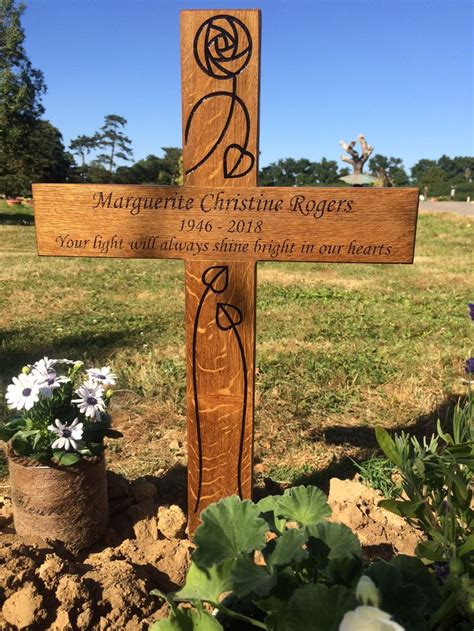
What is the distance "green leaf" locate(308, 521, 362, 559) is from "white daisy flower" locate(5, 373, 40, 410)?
3.53 ft

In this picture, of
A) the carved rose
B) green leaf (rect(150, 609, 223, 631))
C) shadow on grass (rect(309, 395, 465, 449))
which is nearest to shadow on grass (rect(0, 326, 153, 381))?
shadow on grass (rect(309, 395, 465, 449))

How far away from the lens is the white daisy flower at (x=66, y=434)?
1.91 meters

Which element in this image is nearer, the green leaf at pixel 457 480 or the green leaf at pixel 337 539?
the green leaf at pixel 337 539

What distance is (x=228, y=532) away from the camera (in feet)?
4.16

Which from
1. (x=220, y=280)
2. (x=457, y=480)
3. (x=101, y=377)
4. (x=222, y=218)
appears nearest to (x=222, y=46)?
(x=222, y=218)

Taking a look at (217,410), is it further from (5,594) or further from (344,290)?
(344,290)

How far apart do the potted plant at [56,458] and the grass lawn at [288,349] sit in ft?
2.41

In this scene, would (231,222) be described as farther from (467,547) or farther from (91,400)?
(467,547)

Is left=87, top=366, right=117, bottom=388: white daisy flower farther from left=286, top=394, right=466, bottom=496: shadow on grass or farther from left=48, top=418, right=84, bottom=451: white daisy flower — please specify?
left=286, top=394, right=466, bottom=496: shadow on grass

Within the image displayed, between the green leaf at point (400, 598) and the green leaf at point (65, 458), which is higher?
the green leaf at point (400, 598)

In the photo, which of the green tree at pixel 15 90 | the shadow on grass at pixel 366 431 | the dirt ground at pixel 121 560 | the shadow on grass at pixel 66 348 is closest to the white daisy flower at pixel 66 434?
the dirt ground at pixel 121 560

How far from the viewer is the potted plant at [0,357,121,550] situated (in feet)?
6.39

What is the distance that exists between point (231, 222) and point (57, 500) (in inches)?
44.3

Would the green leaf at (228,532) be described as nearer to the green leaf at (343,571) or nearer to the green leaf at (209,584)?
the green leaf at (209,584)
